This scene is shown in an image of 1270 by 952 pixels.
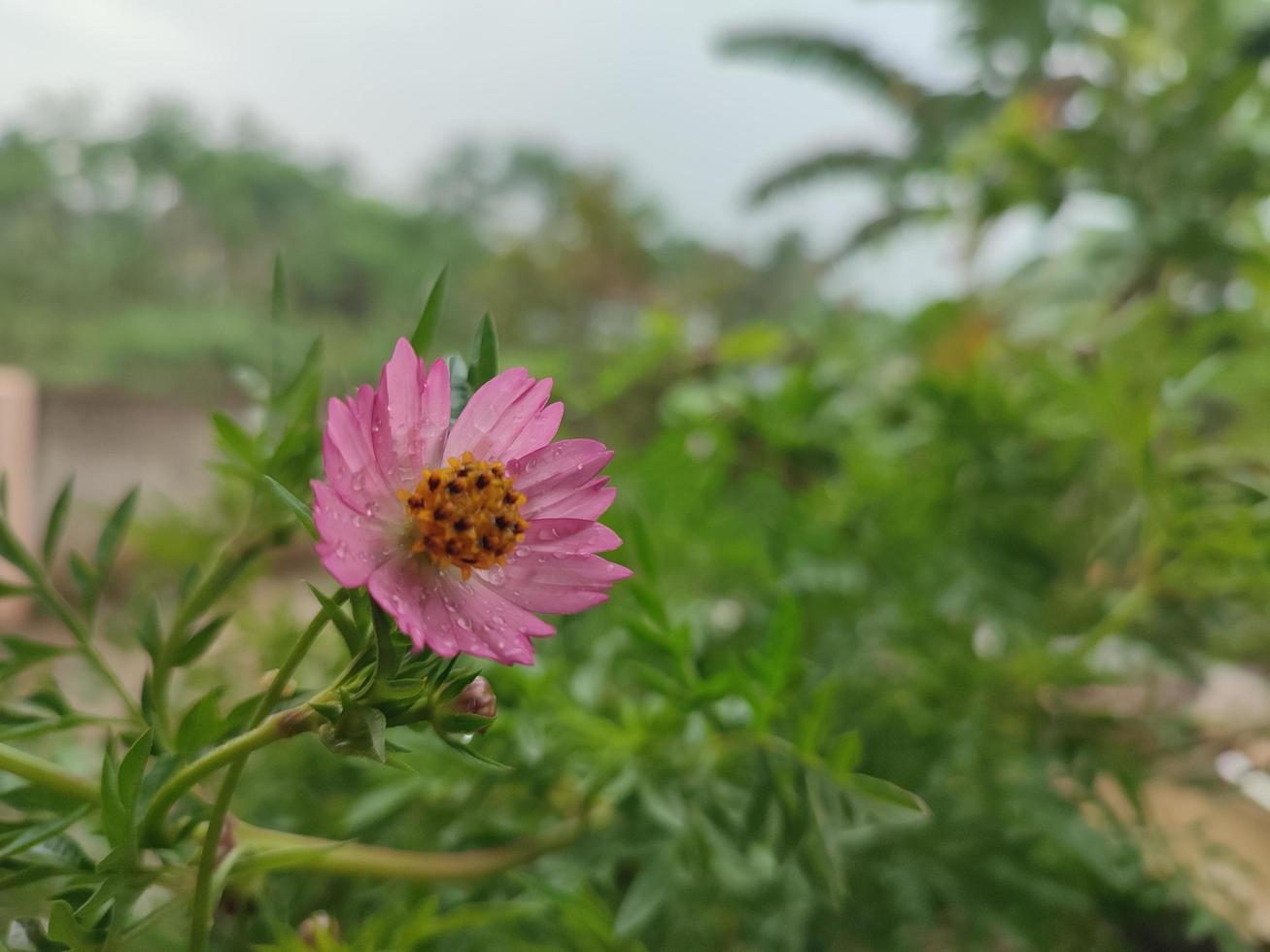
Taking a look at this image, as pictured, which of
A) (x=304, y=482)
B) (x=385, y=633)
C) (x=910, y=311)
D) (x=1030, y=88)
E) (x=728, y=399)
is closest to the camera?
(x=385, y=633)

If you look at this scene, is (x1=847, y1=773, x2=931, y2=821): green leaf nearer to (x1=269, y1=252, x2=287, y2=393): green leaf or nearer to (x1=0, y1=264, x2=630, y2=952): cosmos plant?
(x1=0, y1=264, x2=630, y2=952): cosmos plant

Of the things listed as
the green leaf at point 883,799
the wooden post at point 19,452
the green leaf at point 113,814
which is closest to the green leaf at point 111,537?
the green leaf at point 113,814

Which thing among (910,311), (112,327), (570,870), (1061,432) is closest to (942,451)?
(1061,432)

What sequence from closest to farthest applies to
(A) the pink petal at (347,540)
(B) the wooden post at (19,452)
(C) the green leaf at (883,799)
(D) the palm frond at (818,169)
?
(A) the pink petal at (347,540)
(C) the green leaf at (883,799)
(B) the wooden post at (19,452)
(D) the palm frond at (818,169)

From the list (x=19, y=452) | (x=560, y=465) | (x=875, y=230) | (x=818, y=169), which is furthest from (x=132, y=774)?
(x=818, y=169)

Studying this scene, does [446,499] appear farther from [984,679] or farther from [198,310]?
[198,310]

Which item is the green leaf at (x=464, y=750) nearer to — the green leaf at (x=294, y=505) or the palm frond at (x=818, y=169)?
the green leaf at (x=294, y=505)

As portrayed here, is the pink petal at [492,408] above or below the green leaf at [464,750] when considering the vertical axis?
above
